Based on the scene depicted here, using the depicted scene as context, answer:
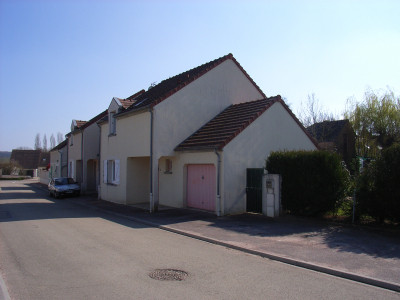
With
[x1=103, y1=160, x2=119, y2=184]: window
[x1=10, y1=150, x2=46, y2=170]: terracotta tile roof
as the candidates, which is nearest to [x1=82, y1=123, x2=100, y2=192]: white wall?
[x1=103, y1=160, x2=119, y2=184]: window

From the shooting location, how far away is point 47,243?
9391 millimetres

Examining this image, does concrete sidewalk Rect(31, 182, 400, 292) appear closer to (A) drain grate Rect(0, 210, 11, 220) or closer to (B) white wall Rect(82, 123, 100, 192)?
(A) drain grate Rect(0, 210, 11, 220)

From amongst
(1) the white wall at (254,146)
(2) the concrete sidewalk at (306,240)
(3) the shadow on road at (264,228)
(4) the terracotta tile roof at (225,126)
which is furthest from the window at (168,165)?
(1) the white wall at (254,146)

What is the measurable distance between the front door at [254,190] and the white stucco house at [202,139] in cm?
22

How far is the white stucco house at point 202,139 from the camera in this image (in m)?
15.2

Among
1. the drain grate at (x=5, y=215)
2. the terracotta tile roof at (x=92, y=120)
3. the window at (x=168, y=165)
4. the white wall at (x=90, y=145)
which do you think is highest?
the terracotta tile roof at (x=92, y=120)

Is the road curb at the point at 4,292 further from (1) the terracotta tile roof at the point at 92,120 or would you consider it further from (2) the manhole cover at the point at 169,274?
(1) the terracotta tile roof at the point at 92,120

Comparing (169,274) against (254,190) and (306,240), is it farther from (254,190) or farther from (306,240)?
(254,190)

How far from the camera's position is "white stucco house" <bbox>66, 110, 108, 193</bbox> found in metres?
29.2

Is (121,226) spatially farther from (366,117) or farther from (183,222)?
(366,117)

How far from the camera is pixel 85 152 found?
2930cm

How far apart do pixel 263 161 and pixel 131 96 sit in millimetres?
15646

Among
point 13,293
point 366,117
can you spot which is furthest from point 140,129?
point 366,117

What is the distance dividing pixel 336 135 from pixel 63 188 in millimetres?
25560
